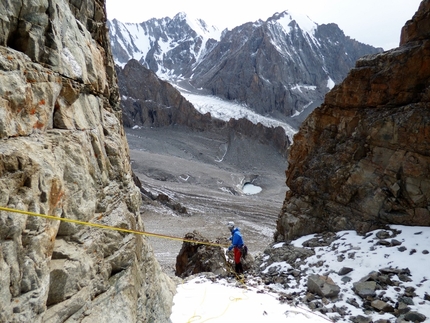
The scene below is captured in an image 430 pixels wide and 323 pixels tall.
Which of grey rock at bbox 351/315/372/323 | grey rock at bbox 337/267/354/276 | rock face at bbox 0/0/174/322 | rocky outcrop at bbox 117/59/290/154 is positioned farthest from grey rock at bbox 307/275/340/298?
rocky outcrop at bbox 117/59/290/154

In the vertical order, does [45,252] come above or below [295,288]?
above

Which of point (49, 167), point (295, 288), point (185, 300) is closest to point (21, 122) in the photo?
point (49, 167)

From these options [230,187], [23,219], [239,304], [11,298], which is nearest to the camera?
[11,298]

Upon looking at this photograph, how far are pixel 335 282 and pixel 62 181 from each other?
25.2 ft

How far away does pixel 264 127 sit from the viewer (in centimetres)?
9550

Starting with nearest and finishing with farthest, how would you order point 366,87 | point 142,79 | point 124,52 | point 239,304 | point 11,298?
point 11,298
point 239,304
point 366,87
point 142,79
point 124,52

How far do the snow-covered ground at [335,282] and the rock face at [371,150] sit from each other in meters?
1.04

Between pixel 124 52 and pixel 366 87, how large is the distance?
579 ft

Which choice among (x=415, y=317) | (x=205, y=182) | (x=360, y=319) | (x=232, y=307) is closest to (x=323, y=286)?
(x=360, y=319)

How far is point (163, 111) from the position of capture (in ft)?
327

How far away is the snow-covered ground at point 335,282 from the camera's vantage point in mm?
6663

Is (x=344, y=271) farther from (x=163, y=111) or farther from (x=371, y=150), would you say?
(x=163, y=111)

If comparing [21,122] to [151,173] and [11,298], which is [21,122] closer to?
[11,298]

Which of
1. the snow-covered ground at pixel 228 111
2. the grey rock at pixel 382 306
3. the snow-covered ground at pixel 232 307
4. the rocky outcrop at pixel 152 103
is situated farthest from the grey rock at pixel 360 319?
the rocky outcrop at pixel 152 103
